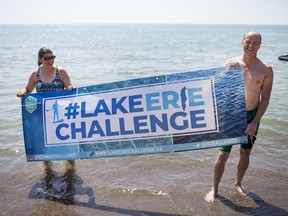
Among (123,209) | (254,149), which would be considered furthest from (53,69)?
(254,149)

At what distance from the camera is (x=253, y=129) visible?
3.51 meters

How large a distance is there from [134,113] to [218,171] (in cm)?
136

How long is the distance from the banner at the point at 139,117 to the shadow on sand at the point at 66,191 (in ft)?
1.52

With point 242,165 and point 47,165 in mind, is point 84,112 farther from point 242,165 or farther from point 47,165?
point 242,165

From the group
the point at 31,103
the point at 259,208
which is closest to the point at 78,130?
the point at 31,103

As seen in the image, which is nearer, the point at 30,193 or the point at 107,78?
the point at 30,193

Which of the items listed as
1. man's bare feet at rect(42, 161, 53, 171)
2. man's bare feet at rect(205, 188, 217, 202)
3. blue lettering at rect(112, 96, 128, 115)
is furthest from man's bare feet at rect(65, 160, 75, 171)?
man's bare feet at rect(205, 188, 217, 202)

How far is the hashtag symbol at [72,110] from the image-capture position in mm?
4184

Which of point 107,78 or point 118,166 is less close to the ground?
point 107,78

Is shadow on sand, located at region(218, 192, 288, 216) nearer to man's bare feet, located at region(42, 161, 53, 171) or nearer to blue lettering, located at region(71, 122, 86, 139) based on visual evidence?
blue lettering, located at region(71, 122, 86, 139)

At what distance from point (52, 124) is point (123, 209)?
160 centimetres

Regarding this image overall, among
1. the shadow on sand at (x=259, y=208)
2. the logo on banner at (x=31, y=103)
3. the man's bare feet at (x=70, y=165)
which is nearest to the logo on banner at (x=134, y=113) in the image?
the logo on banner at (x=31, y=103)

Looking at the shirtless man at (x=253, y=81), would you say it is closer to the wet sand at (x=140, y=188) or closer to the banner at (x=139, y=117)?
the banner at (x=139, y=117)

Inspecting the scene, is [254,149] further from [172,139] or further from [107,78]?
[107,78]
